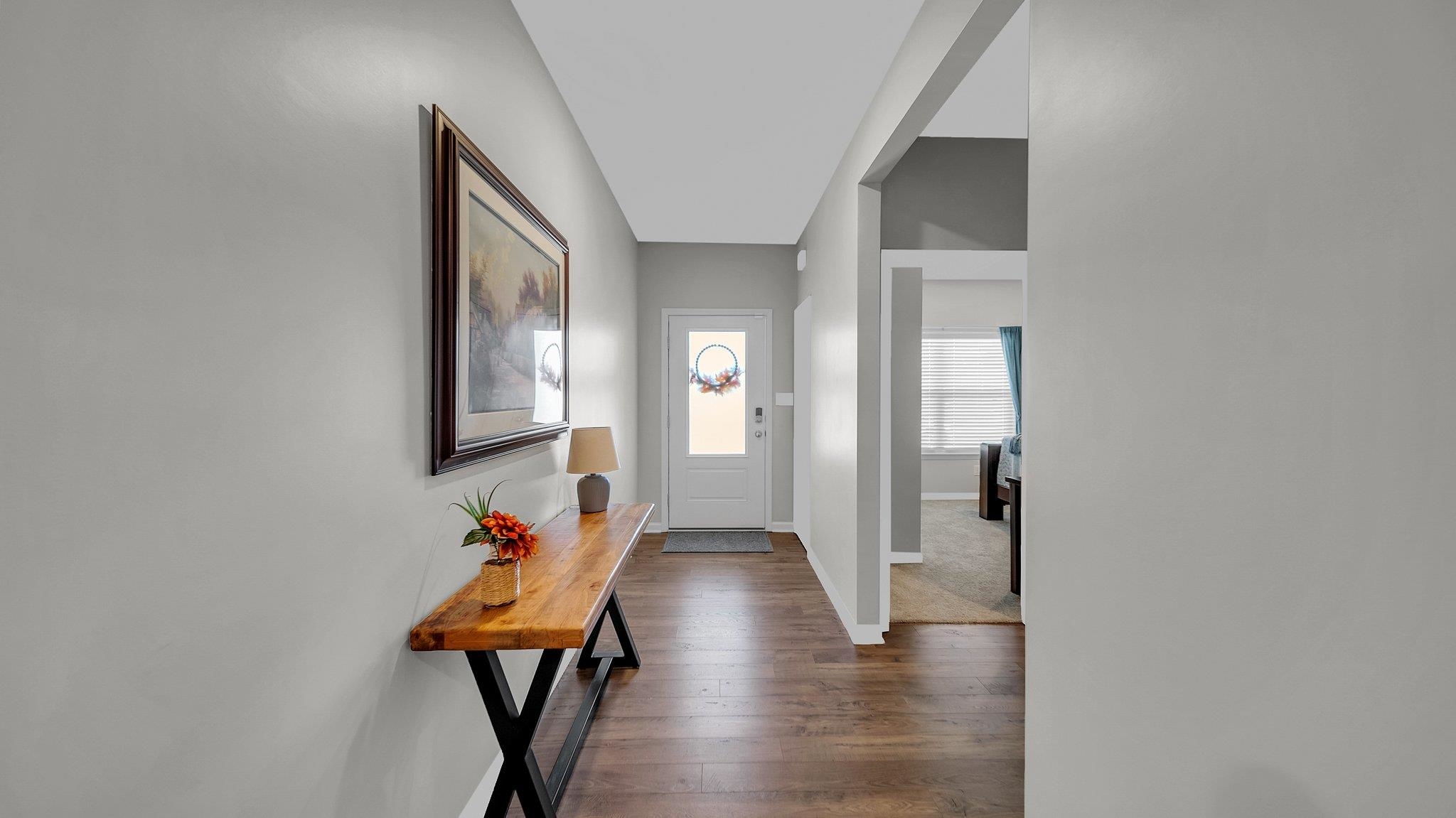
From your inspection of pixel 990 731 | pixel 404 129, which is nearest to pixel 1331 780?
pixel 990 731

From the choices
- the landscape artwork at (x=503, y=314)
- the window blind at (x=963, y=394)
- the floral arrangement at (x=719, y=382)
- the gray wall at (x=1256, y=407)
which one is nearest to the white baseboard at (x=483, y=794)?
the landscape artwork at (x=503, y=314)

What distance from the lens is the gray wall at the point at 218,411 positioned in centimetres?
64

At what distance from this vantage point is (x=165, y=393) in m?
0.77

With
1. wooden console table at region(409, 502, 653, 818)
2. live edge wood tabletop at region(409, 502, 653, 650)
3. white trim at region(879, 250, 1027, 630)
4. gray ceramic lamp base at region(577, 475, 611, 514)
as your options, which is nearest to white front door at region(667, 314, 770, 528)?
white trim at region(879, 250, 1027, 630)

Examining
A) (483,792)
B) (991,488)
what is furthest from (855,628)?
(991,488)

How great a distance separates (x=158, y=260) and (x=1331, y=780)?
1.59 metres

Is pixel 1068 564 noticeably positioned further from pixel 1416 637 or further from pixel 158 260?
pixel 158 260

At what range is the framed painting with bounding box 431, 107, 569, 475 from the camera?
1473mm

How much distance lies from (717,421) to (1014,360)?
3677 millimetres

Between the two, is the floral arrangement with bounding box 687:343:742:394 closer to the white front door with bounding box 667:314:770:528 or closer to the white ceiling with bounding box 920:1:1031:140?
the white front door with bounding box 667:314:770:528

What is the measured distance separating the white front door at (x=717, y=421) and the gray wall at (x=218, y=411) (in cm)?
392

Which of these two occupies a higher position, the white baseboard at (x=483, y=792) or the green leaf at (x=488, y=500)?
the green leaf at (x=488, y=500)

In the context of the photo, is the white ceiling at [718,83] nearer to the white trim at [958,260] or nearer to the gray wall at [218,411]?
the white trim at [958,260]

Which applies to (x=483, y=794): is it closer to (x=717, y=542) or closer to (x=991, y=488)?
(x=717, y=542)
